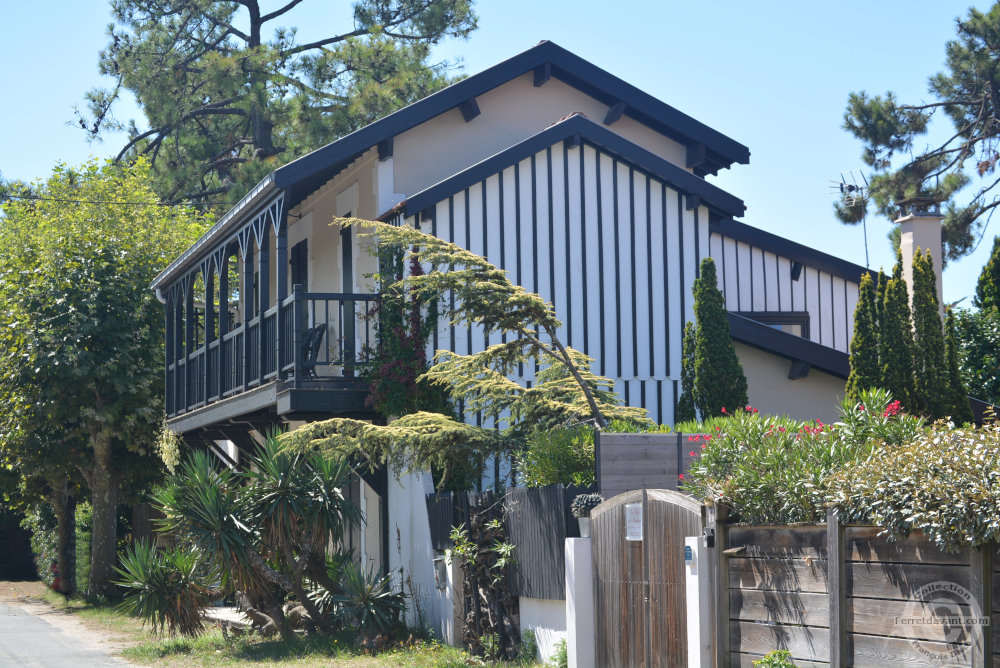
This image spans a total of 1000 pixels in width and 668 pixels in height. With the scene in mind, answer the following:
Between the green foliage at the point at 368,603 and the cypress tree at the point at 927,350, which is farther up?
the cypress tree at the point at 927,350

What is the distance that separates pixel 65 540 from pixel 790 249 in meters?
19.4

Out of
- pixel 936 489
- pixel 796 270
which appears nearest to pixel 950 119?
pixel 796 270

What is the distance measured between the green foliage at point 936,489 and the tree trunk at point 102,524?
20773 millimetres

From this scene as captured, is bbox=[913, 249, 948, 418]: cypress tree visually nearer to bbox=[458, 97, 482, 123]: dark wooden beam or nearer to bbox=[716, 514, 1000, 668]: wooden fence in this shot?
bbox=[716, 514, 1000, 668]: wooden fence

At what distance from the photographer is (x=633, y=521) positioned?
9680 millimetres

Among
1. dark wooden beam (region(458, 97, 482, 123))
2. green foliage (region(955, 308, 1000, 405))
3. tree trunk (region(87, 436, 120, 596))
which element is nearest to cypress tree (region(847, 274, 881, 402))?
green foliage (region(955, 308, 1000, 405))

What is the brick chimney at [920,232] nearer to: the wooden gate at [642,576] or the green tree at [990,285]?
the green tree at [990,285]

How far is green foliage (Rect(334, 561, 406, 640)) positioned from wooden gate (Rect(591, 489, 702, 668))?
3933 millimetres

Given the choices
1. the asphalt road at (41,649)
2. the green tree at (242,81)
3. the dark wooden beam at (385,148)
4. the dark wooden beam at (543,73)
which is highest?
the green tree at (242,81)

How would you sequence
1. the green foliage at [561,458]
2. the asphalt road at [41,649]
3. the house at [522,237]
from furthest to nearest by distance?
the house at [522,237] → the asphalt road at [41,649] → the green foliage at [561,458]

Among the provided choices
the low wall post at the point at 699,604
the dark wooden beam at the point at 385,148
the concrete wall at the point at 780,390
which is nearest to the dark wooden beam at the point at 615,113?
the dark wooden beam at the point at 385,148

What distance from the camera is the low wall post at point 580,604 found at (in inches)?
400

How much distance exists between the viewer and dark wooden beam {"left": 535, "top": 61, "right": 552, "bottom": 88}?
17922 millimetres

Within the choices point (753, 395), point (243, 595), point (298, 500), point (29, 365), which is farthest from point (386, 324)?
point (29, 365)
